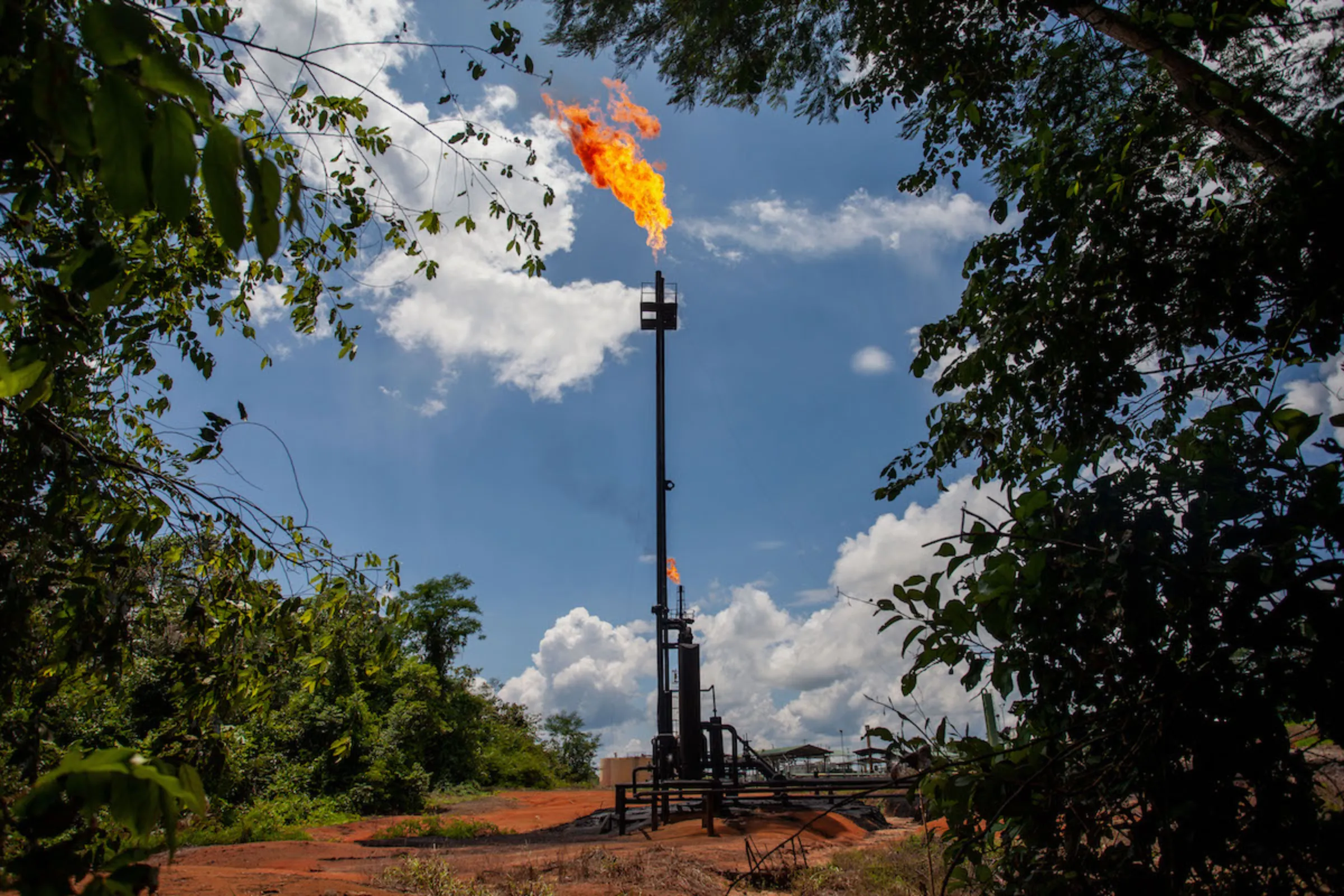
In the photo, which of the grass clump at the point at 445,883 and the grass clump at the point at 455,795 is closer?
the grass clump at the point at 445,883

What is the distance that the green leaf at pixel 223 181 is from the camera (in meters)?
0.73

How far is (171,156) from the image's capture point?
774 mm

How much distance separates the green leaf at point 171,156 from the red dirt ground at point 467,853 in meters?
5.29

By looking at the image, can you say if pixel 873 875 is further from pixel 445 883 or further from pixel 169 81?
pixel 169 81

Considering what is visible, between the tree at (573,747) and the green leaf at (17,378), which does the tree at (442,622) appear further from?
the green leaf at (17,378)

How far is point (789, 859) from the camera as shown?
7727 mm

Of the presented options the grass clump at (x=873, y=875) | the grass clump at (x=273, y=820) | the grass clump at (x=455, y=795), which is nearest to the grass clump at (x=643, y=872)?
the grass clump at (x=873, y=875)

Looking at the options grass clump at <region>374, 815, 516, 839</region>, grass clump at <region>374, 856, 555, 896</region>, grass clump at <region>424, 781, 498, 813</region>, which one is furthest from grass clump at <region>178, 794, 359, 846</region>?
grass clump at <region>374, 856, 555, 896</region>

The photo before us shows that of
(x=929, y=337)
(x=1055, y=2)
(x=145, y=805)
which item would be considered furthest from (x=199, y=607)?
(x=1055, y=2)

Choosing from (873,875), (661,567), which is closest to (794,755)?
(661,567)

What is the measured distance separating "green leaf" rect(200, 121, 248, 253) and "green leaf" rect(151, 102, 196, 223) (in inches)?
1.6

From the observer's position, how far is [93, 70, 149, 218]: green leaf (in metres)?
0.75

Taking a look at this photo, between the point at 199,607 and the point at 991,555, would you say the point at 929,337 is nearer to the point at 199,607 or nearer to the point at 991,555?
the point at 991,555

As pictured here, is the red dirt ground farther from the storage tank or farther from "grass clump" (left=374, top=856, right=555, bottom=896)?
the storage tank
